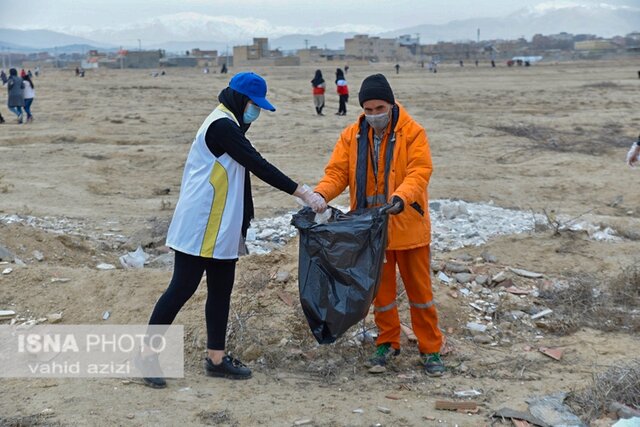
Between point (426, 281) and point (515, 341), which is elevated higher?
point (426, 281)

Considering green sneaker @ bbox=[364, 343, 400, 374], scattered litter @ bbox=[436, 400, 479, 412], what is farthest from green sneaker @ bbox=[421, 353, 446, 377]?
scattered litter @ bbox=[436, 400, 479, 412]

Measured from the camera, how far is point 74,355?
4598 mm

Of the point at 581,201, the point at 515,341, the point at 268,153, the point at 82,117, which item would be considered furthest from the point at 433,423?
the point at 82,117

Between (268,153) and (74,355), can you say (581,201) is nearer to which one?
(268,153)

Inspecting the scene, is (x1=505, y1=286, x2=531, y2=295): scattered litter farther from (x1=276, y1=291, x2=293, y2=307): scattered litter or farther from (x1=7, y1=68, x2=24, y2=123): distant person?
(x1=7, y1=68, x2=24, y2=123): distant person

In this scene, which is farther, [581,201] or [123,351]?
[581,201]

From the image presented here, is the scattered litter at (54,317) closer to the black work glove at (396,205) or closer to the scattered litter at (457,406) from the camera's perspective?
the black work glove at (396,205)

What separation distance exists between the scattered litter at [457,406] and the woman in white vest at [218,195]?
128 cm

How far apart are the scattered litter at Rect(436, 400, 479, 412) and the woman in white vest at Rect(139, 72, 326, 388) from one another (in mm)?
1285

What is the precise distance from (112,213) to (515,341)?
19.5 feet

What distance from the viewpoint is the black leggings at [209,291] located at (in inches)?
159

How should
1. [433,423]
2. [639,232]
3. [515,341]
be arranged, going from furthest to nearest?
[639,232], [515,341], [433,423]

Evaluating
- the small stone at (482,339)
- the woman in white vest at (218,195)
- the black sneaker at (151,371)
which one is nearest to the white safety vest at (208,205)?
the woman in white vest at (218,195)

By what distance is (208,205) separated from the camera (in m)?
3.90
